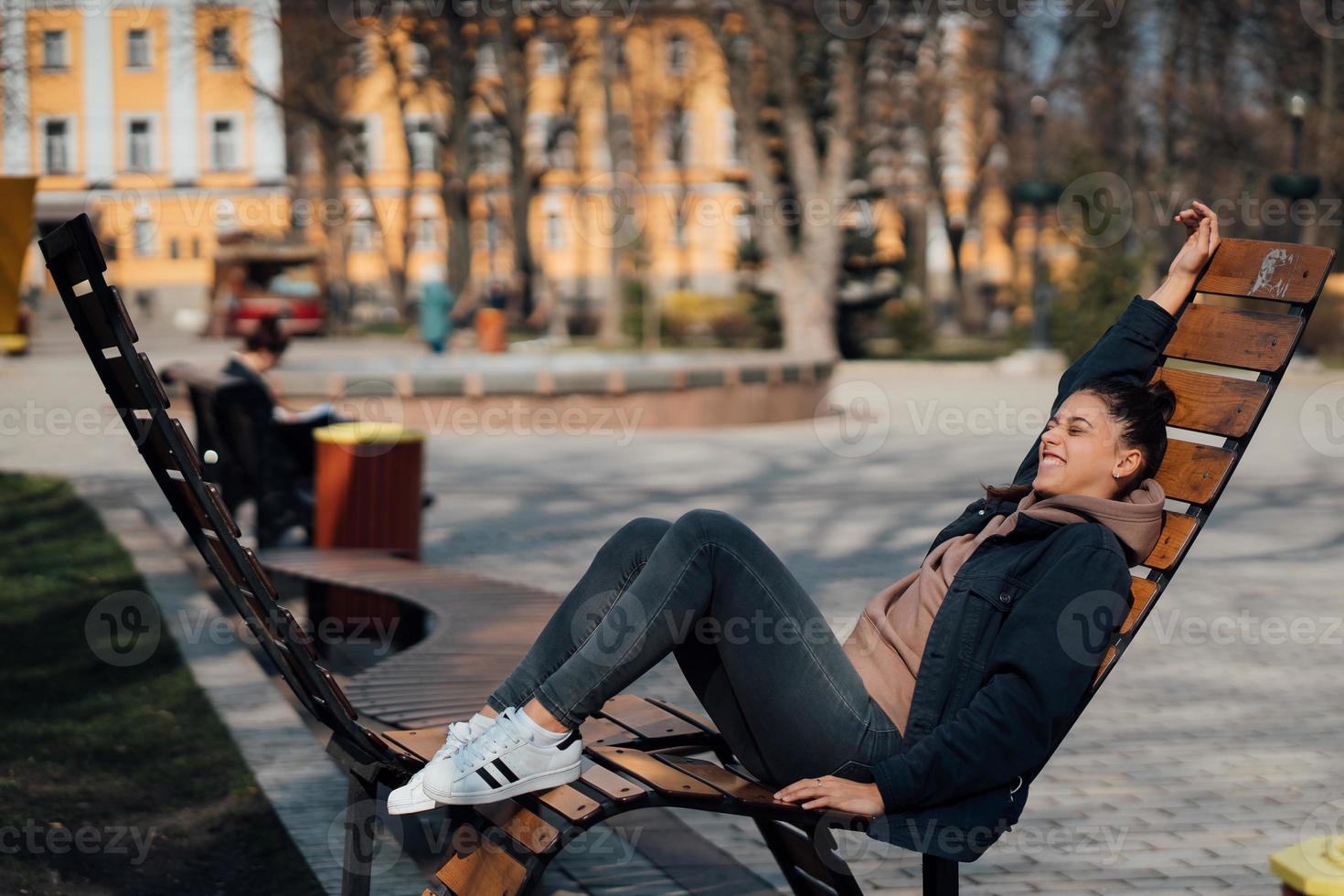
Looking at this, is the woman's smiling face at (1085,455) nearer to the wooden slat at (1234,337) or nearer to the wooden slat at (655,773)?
the wooden slat at (1234,337)

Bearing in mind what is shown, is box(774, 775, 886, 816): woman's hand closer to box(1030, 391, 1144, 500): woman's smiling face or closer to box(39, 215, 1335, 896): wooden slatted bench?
box(39, 215, 1335, 896): wooden slatted bench

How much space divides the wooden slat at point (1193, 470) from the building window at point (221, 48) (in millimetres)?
32128

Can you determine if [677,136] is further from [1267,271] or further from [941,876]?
[941,876]

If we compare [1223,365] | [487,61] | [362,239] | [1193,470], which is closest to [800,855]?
[1193,470]

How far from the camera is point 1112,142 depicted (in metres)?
39.9

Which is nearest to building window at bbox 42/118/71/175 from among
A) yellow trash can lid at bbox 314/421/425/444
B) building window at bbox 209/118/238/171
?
building window at bbox 209/118/238/171

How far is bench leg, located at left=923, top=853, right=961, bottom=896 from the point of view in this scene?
10.7 feet

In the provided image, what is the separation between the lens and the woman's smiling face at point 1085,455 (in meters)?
3.47

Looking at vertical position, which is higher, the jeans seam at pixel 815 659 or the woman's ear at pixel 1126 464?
the woman's ear at pixel 1126 464

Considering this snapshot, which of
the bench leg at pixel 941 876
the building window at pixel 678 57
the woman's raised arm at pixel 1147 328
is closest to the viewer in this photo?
the bench leg at pixel 941 876

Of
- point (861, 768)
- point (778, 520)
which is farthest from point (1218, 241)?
point (778, 520)

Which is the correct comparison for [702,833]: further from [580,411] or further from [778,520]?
[580,411]

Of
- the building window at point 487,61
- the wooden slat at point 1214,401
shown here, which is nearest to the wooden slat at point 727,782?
the wooden slat at point 1214,401

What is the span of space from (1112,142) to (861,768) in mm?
38852
